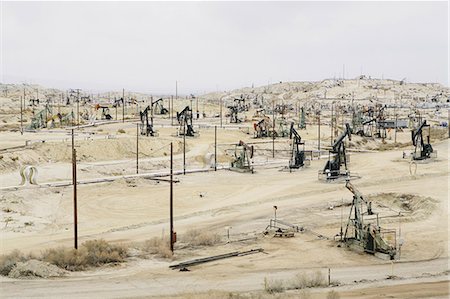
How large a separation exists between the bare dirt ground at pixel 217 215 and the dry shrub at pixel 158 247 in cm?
41

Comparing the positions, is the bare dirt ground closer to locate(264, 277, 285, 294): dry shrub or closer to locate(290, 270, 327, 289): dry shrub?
locate(264, 277, 285, 294): dry shrub

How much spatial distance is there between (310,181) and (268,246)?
1751cm

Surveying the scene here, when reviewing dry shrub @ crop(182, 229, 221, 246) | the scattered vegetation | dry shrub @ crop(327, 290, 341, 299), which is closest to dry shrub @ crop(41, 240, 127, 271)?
the scattered vegetation

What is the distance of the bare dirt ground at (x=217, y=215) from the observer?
61.7 ft

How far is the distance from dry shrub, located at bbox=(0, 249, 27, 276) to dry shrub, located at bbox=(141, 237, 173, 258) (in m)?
4.79

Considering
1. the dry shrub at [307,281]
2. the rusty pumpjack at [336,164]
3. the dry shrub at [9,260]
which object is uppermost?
the rusty pumpjack at [336,164]

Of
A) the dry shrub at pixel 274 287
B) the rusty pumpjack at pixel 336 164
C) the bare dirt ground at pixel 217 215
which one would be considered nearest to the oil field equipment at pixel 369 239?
the bare dirt ground at pixel 217 215

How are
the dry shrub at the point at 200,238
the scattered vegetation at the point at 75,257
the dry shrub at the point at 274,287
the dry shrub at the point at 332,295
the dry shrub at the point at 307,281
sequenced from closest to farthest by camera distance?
the dry shrub at the point at 332,295
the dry shrub at the point at 274,287
the dry shrub at the point at 307,281
the scattered vegetation at the point at 75,257
the dry shrub at the point at 200,238

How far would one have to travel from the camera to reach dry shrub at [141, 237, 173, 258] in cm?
2245

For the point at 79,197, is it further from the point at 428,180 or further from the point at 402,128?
the point at 402,128

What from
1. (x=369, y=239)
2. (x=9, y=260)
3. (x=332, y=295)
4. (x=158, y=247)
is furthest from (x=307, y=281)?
(x=9, y=260)

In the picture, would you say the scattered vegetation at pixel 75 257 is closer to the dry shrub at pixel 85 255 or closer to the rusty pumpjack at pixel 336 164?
the dry shrub at pixel 85 255

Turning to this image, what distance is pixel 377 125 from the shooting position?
81.6m

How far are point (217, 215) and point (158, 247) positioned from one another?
7.54m
